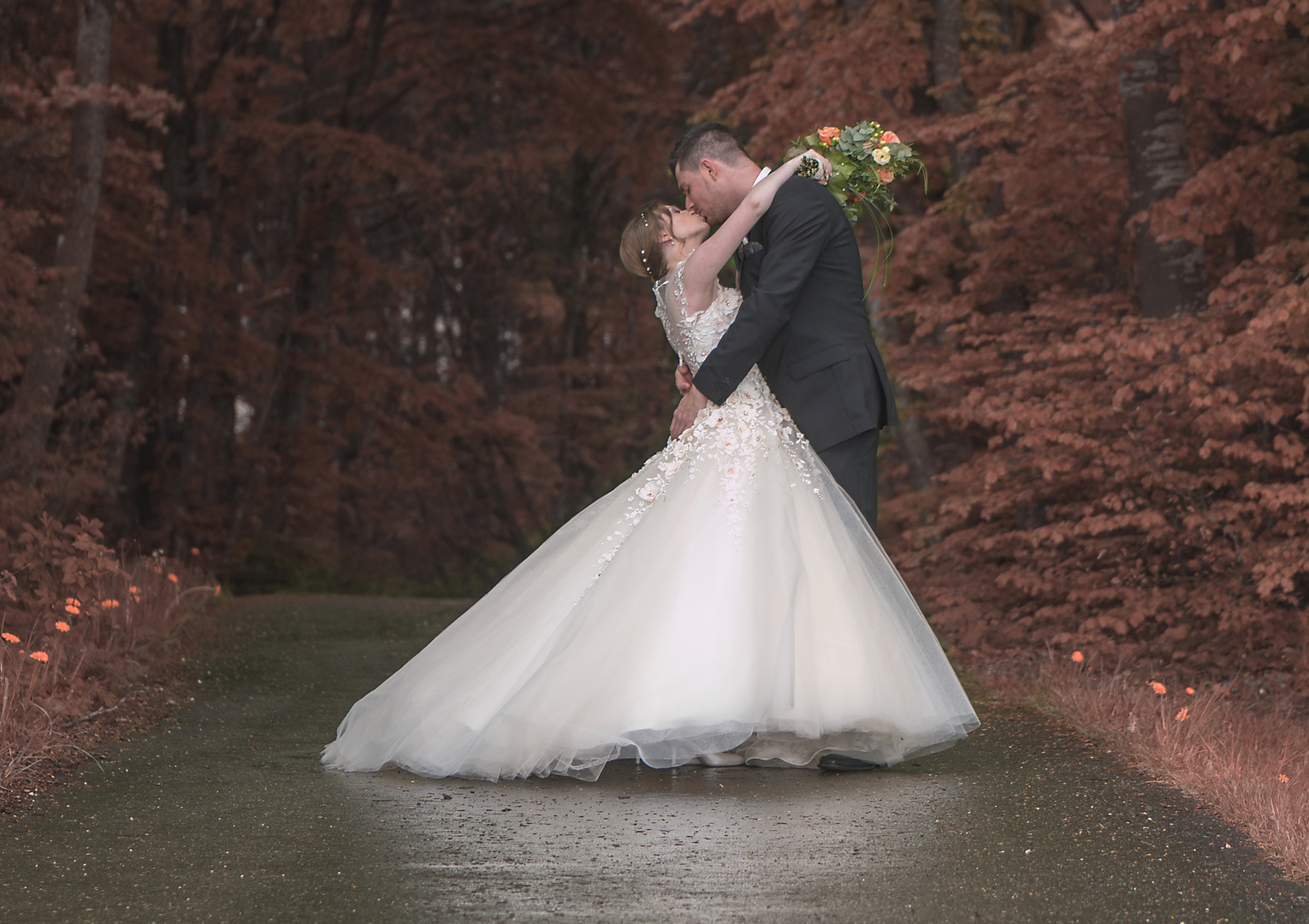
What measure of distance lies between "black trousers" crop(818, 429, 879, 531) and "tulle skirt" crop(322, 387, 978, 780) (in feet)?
0.25

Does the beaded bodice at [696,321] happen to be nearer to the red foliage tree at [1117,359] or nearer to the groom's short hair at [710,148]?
the groom's short hair at [710,148]

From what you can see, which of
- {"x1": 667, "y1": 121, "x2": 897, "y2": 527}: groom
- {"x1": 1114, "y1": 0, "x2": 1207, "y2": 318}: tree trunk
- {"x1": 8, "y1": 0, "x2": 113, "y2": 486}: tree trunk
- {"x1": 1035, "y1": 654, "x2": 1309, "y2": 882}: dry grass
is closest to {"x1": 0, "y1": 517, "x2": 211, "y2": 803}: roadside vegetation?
{"x1": 8, "y1": 0, "x2": 113, "y2": 486}: tree trunk

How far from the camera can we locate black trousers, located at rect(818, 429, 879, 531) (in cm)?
479

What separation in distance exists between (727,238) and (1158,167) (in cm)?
514

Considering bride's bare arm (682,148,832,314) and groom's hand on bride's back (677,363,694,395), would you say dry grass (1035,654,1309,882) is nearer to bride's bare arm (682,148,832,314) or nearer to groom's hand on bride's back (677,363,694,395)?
groom's hand on bride's back (677,363,694,395)

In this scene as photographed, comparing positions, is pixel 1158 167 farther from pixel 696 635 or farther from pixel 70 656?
pixel 70 656

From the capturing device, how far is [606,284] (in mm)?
23484

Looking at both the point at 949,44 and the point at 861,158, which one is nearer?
the point at 861,158

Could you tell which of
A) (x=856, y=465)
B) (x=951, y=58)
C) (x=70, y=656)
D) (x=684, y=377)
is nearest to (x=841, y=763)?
(x=856, y=465)

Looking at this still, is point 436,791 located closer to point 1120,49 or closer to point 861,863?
point 861,863

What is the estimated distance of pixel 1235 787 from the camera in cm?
410

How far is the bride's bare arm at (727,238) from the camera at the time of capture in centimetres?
462

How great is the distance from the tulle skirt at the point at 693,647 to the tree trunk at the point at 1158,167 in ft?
15.7

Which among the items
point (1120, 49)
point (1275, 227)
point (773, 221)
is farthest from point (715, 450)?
point (1275, 227)
